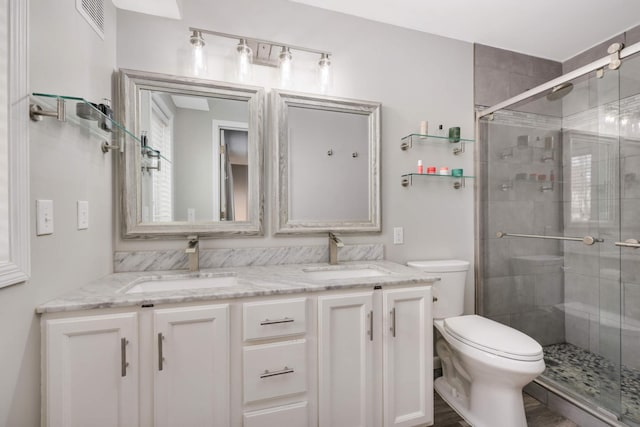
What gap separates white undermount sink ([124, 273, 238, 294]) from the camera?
4.57 ft

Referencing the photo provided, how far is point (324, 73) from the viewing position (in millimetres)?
1781

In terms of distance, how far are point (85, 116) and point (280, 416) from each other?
148 cm

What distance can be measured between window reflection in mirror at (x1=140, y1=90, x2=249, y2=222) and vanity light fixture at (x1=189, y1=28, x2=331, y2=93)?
191mm

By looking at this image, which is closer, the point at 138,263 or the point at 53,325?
the point at 53,325

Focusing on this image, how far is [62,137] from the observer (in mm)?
1095

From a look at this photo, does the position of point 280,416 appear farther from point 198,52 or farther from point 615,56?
point 615,56

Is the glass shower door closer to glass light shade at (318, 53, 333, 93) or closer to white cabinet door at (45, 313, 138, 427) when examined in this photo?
glass light shade at (318, 53, 333, 93)

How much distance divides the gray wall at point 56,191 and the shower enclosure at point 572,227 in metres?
2.41

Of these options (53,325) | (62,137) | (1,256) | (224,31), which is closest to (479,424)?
(53,325)

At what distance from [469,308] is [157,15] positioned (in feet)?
9.00

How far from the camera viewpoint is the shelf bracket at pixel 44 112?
3.05ft

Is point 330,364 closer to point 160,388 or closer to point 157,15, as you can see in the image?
point 160,388

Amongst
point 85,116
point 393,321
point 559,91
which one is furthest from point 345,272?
point 559,91

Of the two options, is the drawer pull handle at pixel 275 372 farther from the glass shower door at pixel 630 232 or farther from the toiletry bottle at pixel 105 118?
the glass shower door at pixel 630 232
